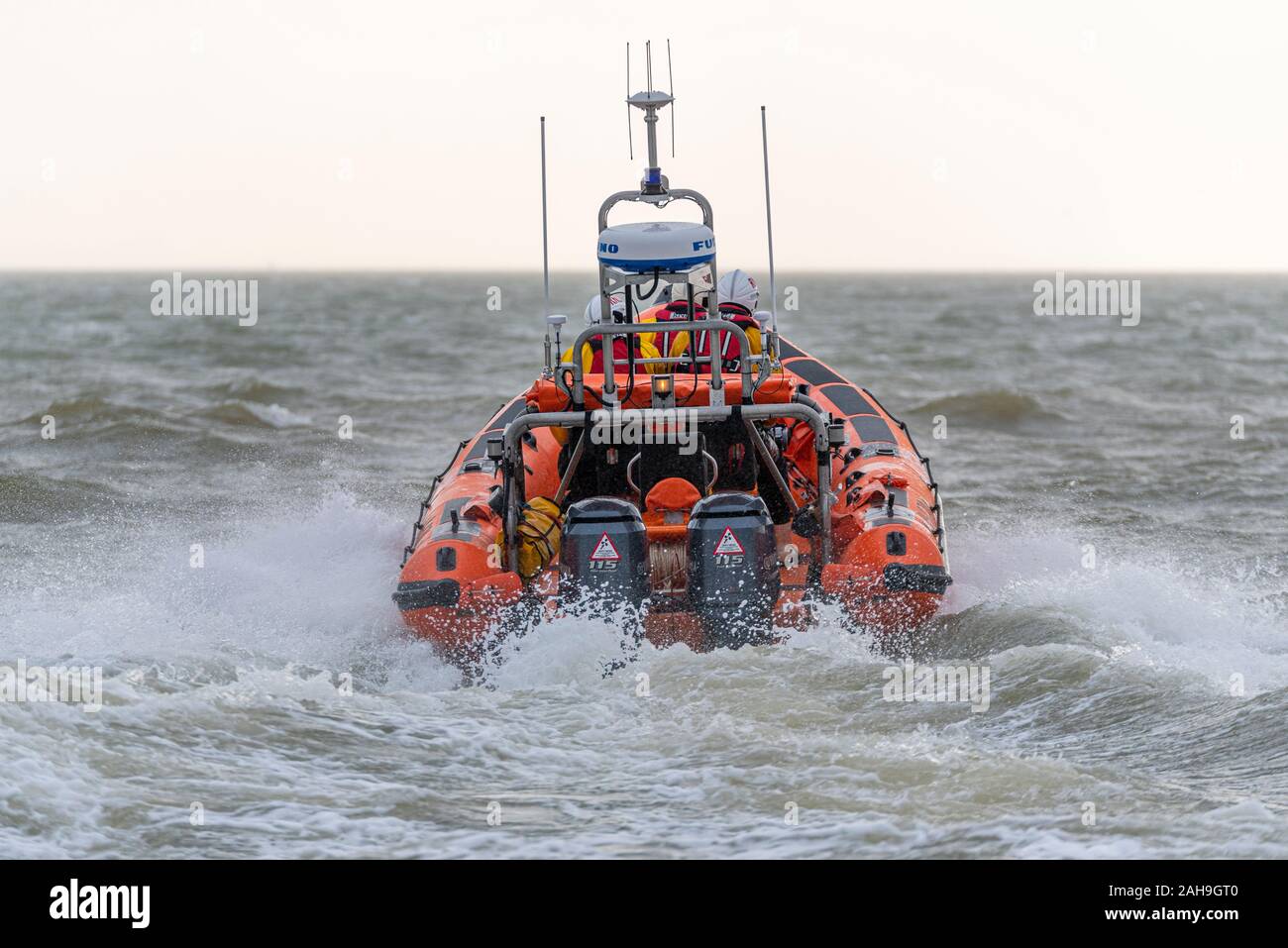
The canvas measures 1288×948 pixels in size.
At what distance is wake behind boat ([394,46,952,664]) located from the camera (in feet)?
17.3

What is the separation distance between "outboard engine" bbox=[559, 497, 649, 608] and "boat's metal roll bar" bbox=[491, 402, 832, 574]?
0.42 metres

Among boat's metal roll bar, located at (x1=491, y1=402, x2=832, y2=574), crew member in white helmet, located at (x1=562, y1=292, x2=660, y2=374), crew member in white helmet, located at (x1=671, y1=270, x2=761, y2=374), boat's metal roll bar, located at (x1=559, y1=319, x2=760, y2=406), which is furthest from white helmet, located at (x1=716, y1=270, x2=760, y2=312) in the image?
boat's metal roll bar, located at (x1=491, y1=402, x2=832, y2=574)

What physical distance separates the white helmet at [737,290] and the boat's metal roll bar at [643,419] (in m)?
1.29

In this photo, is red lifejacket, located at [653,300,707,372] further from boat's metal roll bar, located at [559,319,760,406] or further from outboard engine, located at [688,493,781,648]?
outboard engine, located at [688,493,781,648]

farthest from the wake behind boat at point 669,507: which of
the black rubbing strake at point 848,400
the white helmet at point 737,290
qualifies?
the black rubbing strake at point 848,400

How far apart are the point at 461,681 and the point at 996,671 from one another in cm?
181

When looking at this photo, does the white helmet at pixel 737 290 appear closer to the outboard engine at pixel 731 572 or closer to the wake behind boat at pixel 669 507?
the wake behind boat at pixel 669 507

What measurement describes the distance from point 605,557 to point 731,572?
0.43m

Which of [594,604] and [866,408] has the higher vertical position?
[866,408]

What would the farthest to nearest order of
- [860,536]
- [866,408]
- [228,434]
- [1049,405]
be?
[1049,405]
[228,434]
[866,408]
[860,536]

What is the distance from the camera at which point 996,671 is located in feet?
16.9
